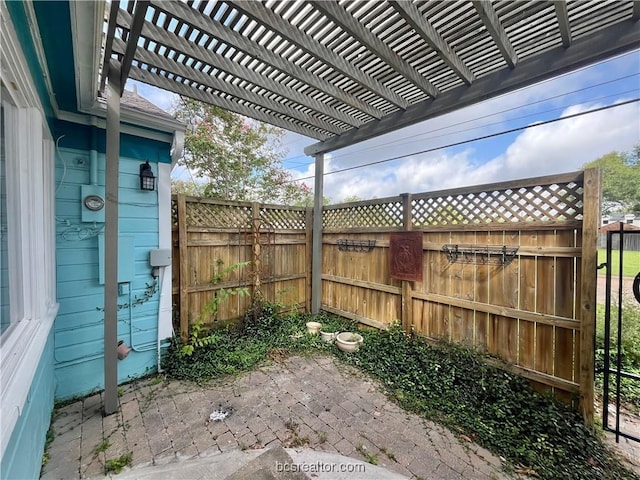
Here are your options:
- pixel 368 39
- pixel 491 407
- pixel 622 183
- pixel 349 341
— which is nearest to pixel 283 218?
pixel 349 341

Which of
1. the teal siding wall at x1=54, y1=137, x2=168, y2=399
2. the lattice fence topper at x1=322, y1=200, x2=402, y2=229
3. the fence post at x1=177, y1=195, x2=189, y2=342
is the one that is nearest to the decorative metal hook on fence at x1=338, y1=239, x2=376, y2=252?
the lattice fence topper at x1=322, y1=200, x2=402, y2=229

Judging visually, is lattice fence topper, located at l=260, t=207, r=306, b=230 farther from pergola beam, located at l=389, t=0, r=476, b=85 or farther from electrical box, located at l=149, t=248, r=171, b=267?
pergola beam, located at l=389, t=0, r=476, b=85

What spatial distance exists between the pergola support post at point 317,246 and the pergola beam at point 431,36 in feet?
8.23

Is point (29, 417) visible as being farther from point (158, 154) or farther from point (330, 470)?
point (158, 154)

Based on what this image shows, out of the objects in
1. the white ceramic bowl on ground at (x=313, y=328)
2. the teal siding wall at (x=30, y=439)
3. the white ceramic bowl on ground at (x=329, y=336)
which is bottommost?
the white ceramic bowl on ground at (x=329, y=336)

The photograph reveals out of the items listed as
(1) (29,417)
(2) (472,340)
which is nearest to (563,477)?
(2) (472,340)

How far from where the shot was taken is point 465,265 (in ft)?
9.85

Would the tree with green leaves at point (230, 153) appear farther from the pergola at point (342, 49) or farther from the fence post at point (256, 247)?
the pergola at point (342, 49)

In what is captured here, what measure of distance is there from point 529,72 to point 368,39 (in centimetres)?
147

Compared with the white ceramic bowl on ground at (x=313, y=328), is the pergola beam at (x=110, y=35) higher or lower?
higher

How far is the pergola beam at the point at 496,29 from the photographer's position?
165cm

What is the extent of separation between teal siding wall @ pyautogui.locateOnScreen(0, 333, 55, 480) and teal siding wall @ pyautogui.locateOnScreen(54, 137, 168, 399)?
655 millimetres

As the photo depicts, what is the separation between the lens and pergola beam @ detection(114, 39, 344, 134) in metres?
2.13

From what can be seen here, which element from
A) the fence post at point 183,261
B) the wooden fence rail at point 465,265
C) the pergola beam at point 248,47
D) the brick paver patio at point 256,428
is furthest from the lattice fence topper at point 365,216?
the fence post at point 183,261
